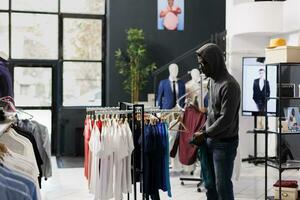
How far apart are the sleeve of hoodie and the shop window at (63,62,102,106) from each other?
20.6ft

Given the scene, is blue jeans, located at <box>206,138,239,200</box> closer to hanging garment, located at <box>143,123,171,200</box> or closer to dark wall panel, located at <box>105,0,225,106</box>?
hanging garment, located at <box>143,123,171,200</box>

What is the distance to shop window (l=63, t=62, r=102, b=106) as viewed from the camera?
383 inches

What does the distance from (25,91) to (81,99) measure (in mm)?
1202

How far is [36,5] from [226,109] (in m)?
6.93

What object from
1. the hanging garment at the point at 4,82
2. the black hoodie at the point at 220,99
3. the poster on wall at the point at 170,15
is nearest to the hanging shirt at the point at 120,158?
the black hoodie at the point at 220,99

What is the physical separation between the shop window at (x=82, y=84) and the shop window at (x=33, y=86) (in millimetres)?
376

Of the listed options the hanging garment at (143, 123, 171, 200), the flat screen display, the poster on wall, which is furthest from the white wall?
the hanging garment at (143, 123, 171, 200)

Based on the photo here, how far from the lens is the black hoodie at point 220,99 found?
3799mm

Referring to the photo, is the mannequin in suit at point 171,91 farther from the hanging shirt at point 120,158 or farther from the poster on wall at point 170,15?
the hanging shirt at point 120,158

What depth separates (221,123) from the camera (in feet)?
12.5

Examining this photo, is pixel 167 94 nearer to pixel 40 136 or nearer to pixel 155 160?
pixel 40 136

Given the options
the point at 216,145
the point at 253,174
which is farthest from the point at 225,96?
the point at 253,174

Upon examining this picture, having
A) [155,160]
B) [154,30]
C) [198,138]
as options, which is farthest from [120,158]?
[154,30]

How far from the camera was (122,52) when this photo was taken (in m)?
9.63
